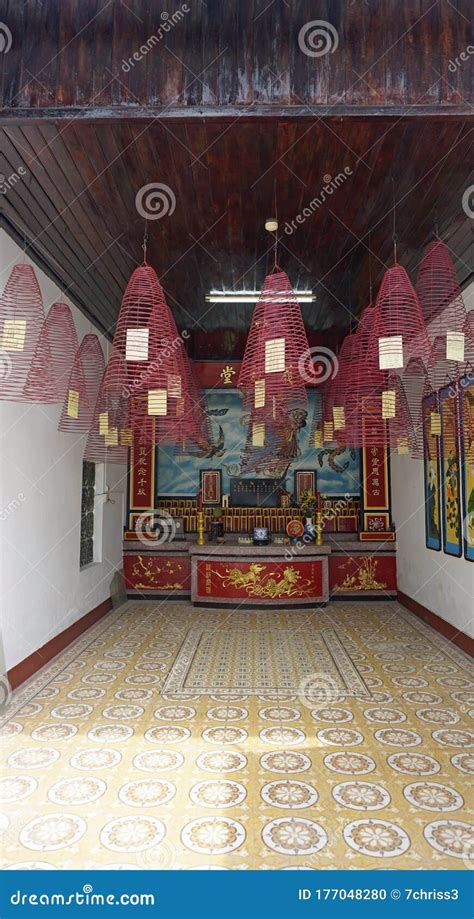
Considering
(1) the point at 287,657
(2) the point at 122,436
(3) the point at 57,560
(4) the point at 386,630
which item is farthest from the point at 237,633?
(2) the point at 122,436

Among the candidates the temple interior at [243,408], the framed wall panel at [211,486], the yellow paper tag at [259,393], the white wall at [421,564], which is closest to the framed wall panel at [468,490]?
the temple interior at [243,408]

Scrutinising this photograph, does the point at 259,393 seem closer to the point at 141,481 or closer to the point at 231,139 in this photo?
the point at 231,139

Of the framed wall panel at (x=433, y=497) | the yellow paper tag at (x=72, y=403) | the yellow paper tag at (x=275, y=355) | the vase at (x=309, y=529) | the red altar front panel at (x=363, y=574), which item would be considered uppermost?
the yellow paper tag at (x=275, y=355)

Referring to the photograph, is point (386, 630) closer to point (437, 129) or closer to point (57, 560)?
point (57, 560)

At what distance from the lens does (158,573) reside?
7.97m

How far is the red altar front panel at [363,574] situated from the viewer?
25.7 ft

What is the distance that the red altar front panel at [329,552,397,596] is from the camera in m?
7.84

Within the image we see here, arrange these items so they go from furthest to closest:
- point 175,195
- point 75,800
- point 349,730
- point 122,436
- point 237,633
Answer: point 237,633 → point 122,436 → point 175,195 → point 349,730 → point 75,800

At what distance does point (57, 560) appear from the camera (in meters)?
5.21

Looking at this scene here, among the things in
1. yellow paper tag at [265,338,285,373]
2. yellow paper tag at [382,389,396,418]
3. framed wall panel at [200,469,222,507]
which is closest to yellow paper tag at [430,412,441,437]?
yellow paper tag at [382,389,396,418]

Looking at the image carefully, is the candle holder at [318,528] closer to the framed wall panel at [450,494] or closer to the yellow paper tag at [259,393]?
the framed wall panel at [450,494]

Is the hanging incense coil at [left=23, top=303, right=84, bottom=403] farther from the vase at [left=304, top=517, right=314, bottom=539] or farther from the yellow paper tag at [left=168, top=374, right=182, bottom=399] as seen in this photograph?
the vase at [left=304, top=517, right=314, bottom=539]

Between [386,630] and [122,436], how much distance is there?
3.66 meters

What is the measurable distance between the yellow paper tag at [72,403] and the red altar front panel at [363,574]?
5156 mm
